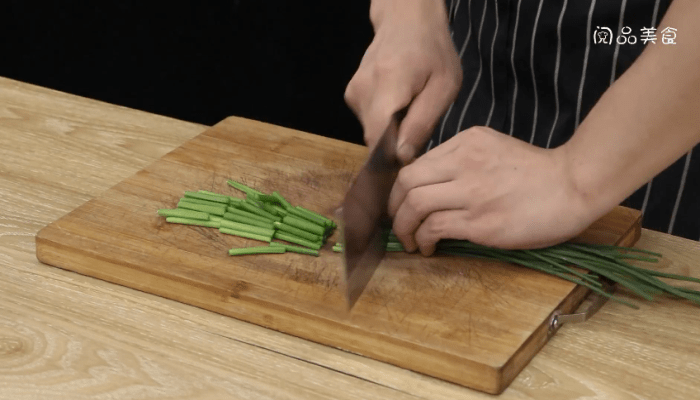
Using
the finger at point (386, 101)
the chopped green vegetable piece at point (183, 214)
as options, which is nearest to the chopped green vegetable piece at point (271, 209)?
the chopped green vegetable piece at point (183, 214)

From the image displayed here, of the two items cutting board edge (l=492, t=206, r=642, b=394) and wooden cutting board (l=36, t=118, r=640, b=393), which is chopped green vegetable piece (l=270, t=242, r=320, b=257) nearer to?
wooden cutting board (l=36, t=118, r=640, b=393)

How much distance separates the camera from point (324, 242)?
153cm

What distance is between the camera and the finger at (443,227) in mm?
1438

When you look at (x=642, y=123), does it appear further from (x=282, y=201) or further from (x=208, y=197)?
(x=208, y=197)

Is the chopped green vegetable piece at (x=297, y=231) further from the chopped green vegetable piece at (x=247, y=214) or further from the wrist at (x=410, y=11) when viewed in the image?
the wrist at (x=410, y=11)

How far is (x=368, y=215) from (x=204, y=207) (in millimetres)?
322

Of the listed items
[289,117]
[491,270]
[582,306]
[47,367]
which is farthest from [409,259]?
[289,117]

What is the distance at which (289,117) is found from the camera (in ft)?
12.3

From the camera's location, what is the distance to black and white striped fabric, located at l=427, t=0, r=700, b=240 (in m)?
1.72

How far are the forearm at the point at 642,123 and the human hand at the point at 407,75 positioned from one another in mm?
327

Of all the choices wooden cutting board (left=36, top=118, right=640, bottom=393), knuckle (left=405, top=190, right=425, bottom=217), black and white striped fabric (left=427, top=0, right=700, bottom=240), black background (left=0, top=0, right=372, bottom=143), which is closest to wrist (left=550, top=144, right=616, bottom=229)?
wooden cutting board (left=36, top=118, right=640, bottom=393)

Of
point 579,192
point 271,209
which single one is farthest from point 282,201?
point 579,192

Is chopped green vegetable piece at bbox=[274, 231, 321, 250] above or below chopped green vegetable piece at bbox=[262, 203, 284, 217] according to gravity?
below

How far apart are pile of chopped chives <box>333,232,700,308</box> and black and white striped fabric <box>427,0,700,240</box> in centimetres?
37
